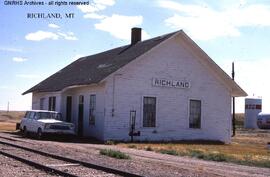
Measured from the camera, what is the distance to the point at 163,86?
98.0 feet

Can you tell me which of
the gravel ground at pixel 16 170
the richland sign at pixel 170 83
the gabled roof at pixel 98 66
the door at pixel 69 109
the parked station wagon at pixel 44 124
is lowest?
the gravel ground at pixel 16 170

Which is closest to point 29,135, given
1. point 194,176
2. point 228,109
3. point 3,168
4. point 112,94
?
point 112,94

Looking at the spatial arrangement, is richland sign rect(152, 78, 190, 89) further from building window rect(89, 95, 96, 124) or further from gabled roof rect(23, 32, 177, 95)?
building window rect(89, 95, 96, 124)

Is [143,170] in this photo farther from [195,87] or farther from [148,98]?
[195,87]

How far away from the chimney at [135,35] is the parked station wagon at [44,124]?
8.11 meters

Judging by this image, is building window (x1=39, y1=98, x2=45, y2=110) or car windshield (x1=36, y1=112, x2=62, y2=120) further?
building window (x1=39, y1=98, x2=45, y2=110)

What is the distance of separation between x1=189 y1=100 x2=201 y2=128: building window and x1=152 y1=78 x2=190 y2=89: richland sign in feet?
3.79

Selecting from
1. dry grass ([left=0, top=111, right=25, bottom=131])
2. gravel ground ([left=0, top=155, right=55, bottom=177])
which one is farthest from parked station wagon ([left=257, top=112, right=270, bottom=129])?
gravel ground ([left=0, top=155, right=55, bottom=177])

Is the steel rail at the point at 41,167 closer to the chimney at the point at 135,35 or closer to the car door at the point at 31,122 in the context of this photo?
the car door at the point at 31,122

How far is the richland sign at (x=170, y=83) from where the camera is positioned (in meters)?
29.6

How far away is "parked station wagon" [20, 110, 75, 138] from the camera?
27250mm

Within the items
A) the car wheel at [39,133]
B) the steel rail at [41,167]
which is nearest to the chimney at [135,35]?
the car wheel at [39,133]

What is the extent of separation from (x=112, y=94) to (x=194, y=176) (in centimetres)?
1609

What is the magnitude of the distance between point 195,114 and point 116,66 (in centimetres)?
593
